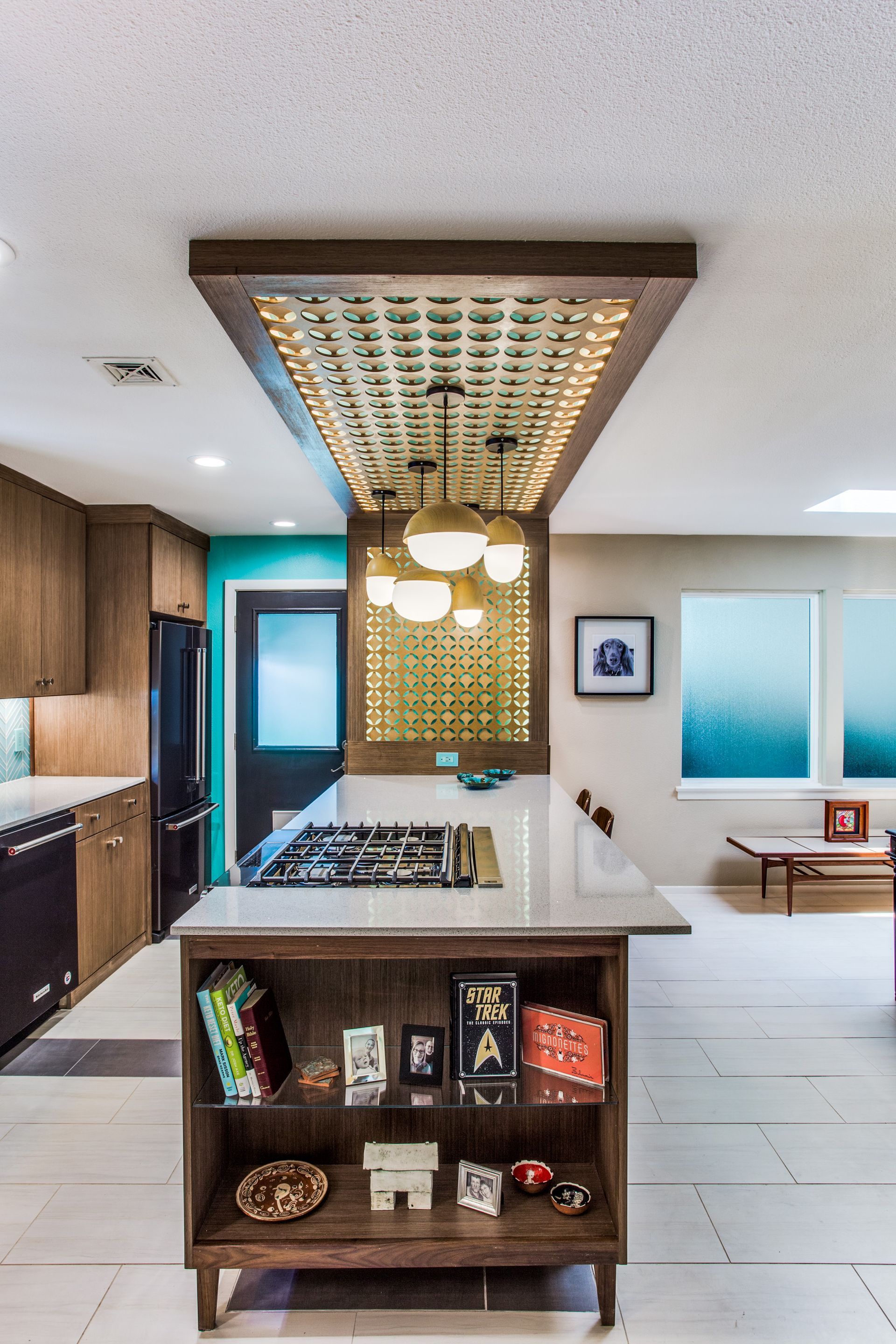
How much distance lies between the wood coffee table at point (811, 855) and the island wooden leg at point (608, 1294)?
330 cm

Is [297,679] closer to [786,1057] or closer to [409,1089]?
[786,1057]

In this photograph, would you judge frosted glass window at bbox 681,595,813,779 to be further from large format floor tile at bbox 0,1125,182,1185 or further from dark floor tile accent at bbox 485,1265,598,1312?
large format floor tile at bbox 0,1125,182,1185

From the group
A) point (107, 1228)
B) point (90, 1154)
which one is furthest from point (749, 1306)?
point (90, 1154)

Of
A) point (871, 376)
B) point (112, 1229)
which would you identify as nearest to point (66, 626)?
point (112, 1229)

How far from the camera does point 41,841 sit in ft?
10.3

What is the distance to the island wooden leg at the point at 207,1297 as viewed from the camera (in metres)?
1.67

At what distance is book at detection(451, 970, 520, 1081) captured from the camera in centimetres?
176

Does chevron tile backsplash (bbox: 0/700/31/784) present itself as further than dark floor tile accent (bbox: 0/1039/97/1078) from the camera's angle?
Yes

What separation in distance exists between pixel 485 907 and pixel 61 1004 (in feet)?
8.70

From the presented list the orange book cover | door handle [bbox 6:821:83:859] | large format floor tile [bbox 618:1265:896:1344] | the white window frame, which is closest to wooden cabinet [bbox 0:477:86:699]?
door handle [bbox 6:821:83:859]

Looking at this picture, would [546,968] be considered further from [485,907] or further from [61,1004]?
[61,1004]

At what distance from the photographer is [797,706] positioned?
209 inches

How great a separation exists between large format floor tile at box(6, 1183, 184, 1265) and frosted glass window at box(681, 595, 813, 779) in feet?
13.5

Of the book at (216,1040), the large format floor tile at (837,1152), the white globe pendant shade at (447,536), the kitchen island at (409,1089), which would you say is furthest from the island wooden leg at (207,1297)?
the white globe pendant shade at (447,536)
